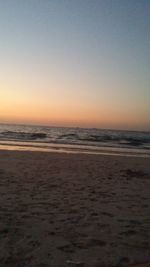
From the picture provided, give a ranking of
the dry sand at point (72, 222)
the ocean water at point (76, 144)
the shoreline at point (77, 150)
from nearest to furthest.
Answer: the dry sand at point (72, 222), the shoreline at point (77, 150), the ocean water at point (76, 144)

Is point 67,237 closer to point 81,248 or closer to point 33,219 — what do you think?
point 81,248

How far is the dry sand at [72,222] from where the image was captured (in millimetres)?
3869

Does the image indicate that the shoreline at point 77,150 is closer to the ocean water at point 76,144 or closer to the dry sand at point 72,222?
the ocean water at point 76,144

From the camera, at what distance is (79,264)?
365 centimetres

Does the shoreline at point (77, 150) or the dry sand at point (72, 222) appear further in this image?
the shoreline at point (77, 150)

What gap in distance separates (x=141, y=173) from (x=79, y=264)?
8151 mm

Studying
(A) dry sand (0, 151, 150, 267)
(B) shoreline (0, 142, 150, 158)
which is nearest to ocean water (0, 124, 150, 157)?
(B) shoreline (0, 142, 150, 158)

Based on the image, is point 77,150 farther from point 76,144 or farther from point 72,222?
point 72,222

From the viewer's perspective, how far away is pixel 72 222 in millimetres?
5125

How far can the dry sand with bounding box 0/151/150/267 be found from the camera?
12.7 feet

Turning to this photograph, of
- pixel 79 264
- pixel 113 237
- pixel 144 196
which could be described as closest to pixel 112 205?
pixel 144 196

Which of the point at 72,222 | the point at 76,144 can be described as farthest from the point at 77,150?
the point at 72,222

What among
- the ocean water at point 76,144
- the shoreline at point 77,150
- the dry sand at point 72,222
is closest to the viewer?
the dry sand at point 72,222

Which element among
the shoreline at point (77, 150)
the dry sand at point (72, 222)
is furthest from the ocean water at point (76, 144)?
the dry sand at point (72, 222)
